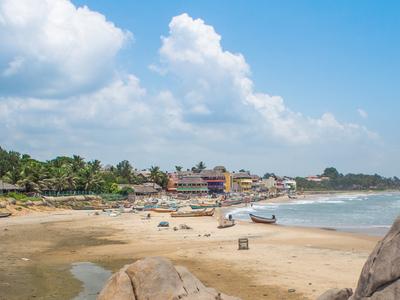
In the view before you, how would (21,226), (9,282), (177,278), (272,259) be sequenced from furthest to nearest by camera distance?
(21,226)
(272,259)
(9,282)
(177,278)

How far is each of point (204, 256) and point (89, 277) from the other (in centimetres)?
918

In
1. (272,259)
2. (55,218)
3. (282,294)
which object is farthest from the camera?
(55,218)

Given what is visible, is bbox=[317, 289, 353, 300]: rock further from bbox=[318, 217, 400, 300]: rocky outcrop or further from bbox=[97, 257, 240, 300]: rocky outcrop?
bbox=[97, 257, 240, 300]: rocky outcrop

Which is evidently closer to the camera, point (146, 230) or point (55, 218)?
point (146, 230)

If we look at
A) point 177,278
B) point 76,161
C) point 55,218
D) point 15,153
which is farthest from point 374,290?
point 15,153

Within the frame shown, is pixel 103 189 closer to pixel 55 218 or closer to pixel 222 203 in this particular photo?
pixel 222 203

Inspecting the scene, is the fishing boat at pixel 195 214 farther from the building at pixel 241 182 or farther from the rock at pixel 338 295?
the building at pixel 241 182

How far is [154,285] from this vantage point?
11391 mm

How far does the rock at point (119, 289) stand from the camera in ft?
37.8

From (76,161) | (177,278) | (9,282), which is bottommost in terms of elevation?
(9,282)

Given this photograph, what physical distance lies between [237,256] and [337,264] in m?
6.81

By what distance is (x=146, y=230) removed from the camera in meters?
53.6

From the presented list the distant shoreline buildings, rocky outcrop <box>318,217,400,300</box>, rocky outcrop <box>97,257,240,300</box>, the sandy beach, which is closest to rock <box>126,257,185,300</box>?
rocky outcrop <box>97,257,240,300</box>

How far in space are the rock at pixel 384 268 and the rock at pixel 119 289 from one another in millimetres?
5648
